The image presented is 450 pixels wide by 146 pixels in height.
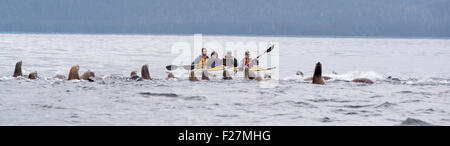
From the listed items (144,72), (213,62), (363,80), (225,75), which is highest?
(213,62)

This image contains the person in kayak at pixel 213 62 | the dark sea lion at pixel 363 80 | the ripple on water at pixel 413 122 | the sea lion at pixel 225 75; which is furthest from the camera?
the person in kayak at pixel 213 62

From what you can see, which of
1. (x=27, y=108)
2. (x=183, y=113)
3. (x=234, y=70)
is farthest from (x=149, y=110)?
(x=234, y=70)

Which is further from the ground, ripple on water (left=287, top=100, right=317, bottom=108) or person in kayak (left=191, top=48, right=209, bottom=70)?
person in kayak (left=191, top=48, right=209, bottom=70)

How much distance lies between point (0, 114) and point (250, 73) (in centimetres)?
1426

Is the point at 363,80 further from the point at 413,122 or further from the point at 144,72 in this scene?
the point at 413,122

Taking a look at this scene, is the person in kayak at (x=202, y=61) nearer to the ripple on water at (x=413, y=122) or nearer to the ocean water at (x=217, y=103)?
the ocean water at (x=217, y=103)

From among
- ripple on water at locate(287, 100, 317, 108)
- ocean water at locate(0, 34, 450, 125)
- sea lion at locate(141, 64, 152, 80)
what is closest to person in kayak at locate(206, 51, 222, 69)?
ocean water at locate(0, 34, 450, 125)

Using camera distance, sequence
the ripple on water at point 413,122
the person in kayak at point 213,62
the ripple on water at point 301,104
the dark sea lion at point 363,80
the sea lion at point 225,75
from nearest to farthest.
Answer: the ripple on water at point 413,122
the ripple on water at point 301,104
the dark sea lion at point 363,80
the sea lion at point 225,75
the person in kayak at point 213,62

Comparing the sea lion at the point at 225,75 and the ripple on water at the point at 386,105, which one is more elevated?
the sea lion at the point at 225,75

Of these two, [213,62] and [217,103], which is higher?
[213,62]

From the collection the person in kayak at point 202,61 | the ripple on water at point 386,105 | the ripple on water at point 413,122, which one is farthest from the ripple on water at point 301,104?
the person in kayak at point 202,61

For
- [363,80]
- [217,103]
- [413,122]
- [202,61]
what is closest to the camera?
[413,122]

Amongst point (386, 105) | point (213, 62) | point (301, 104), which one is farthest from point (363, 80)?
point (213, 62)

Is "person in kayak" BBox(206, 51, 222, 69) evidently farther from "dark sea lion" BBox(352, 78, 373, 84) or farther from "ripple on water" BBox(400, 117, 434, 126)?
"ripple on water" BBox(400, 117, 434, 126)
